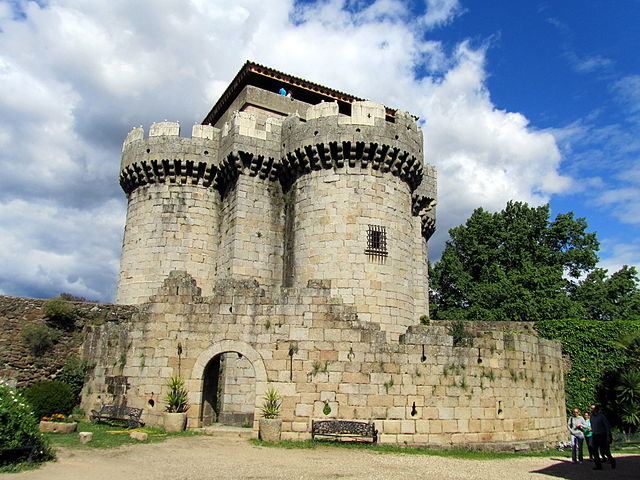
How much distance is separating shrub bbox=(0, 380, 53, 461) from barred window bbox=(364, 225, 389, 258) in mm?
11043

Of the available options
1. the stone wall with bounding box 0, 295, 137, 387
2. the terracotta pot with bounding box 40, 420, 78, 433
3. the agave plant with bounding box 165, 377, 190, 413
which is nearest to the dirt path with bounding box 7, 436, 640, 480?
the agave plant with bounding box 165, 377, 190, 413

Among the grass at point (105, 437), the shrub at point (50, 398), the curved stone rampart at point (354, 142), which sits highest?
the curved stone rampart at point (354, 142)

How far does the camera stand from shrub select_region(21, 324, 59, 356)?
56.1ft

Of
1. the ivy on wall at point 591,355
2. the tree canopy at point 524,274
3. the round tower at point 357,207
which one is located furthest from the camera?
the tree canopy at point 524,274

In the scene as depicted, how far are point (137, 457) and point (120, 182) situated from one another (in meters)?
15.0

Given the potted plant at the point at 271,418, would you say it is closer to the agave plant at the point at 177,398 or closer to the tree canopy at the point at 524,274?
the agave plant at the point at 177,398

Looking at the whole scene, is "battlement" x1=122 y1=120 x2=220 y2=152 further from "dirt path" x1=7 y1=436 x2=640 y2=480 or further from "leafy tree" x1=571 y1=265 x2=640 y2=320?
"leafy tree" x1=571 y1=265 x2=640 y2=320

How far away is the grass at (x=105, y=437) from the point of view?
1170 cm

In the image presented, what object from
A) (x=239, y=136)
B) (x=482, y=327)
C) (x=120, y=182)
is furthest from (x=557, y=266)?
(x=120, y=182)

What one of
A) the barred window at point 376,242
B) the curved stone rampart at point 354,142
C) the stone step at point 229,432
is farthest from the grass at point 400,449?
the curved stone rampart at point 354,142

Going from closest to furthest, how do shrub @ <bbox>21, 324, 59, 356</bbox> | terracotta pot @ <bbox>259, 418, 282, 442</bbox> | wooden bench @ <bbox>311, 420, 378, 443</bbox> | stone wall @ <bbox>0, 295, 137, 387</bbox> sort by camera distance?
terracotta pot @ <bbox>259, 418, 282, 442</bbox> < wooden bench @ <bbox>311, 420, 378, 443</bbox> < stone wall @ <bbox>0, 295, 137, 387</bbox> < shrub @ <bbox>21, 324, 59, 356</bbox>

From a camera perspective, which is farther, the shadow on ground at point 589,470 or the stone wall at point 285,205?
the stone wall at point 285,205

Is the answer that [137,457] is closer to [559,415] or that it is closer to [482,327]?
[559,415]

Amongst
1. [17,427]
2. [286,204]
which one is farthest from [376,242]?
[17,427]
